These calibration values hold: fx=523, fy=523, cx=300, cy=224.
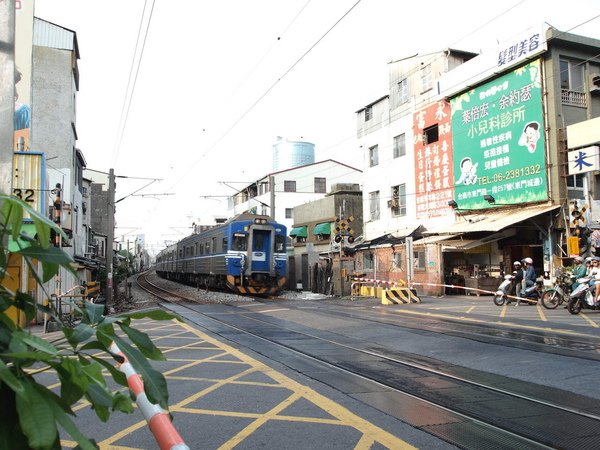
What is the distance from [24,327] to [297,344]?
8.55m

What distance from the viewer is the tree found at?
1.21 meters

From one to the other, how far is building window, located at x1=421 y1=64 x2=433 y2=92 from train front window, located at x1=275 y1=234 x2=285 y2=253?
1001 centimetres

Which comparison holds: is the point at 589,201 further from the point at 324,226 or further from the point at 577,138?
the point at 324,226

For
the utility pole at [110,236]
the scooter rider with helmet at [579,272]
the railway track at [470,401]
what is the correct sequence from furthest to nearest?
the utility pole at [110,236], the scooter rider with helmet at [579,272], the railway track at [470,401]

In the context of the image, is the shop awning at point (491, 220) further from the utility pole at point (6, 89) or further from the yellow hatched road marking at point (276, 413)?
the utility pole at point (6, 89)

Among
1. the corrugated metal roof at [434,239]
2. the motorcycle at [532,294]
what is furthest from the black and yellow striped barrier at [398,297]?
the corrugated metal roof at [434,239]

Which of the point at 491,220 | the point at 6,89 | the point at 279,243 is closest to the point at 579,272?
the point at 491,220

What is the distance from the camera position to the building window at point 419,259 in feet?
78.6

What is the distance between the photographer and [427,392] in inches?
237

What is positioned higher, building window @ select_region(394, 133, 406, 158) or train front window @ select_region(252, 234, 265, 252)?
building window @ select_region(394, 133, 406, 158)

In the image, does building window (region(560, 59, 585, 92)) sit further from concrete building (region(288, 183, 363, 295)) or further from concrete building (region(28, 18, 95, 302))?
concrete building (region(28, 18, 95, 302))

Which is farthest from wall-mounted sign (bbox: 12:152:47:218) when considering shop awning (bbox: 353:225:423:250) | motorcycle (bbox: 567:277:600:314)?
shop awning (bbox: 353:225:423:250)

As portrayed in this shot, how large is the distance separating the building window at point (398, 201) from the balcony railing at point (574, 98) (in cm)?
917

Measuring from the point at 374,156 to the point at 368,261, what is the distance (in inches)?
243
